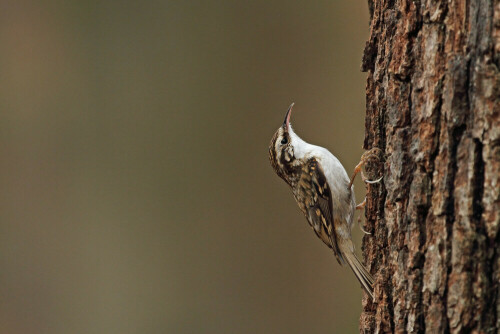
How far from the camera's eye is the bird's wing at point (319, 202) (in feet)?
9.04

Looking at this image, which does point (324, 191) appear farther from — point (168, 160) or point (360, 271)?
point (168, 160)

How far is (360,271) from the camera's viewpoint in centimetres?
221

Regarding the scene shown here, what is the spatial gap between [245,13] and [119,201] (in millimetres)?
1802

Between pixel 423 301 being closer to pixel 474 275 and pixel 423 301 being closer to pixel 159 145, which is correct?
pixel 474 275

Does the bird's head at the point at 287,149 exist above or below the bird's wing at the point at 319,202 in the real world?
above

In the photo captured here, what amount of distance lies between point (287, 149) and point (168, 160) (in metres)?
1.96

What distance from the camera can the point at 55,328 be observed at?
501cm

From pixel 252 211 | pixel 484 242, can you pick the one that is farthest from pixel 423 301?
pixel 252 211

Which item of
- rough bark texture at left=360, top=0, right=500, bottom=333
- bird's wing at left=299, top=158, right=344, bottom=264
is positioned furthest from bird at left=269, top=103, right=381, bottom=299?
rough bark texture at left=360, top=0, right=500, bottom=333

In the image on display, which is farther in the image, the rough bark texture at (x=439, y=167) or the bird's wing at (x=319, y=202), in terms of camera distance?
the bird's wing at (x=319, y=202)

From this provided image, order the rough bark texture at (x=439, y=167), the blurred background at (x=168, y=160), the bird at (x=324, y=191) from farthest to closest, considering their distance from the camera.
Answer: the blurred background at (x=168, y=160) → the bird at (x=324, y=191) → the rough bark texture at (x=439, y=167)

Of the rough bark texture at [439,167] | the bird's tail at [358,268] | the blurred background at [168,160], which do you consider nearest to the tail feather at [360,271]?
the bird's tail at [358,268]

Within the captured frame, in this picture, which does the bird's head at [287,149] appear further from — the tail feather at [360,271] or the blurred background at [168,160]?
the blurred background at [168,160]

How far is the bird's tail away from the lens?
2.00 meters
